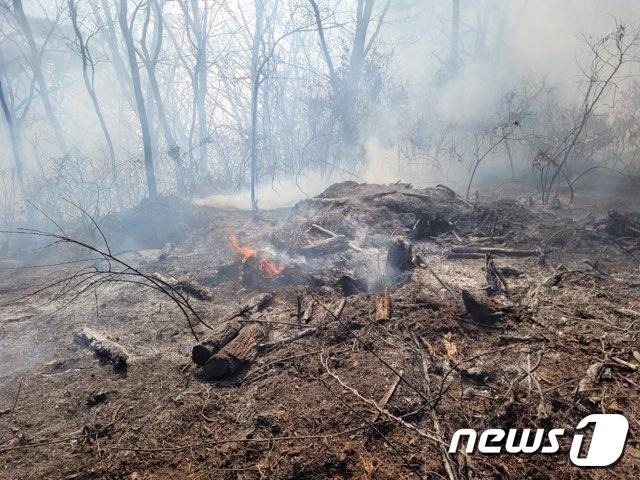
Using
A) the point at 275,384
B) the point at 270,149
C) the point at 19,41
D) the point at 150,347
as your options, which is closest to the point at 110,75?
the point at 19,41

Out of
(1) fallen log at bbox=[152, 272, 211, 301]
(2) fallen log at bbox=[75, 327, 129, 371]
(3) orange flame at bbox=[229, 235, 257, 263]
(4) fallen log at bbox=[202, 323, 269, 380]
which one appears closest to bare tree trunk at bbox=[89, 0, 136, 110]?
(3) orange flame at bbox=[229, 235, 257, 263]

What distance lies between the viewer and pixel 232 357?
13.5ft

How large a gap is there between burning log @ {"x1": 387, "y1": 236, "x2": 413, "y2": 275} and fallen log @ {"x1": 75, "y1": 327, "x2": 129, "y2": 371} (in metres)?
4.40

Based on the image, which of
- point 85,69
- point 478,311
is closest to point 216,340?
point 478,311

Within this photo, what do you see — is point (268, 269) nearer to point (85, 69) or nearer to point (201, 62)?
point (85, 69)

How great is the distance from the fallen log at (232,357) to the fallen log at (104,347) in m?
1.22

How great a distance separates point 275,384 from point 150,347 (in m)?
2.16

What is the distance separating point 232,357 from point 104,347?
6.51 feet

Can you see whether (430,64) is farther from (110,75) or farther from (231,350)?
(231,350)

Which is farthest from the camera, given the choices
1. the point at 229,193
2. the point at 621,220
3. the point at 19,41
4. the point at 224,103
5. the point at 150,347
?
the point at 224,103

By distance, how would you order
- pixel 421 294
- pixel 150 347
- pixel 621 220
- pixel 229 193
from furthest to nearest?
pixel 229 193, pixel 621 220, pixel 421 294, pixel 150 347

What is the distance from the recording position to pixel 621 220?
26.1 feet

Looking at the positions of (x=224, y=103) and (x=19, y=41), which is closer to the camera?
(x=19, y=41)

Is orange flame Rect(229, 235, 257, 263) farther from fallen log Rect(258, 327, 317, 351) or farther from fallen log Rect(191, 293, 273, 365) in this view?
fallen log Rect(258, 327, 317, 351)
